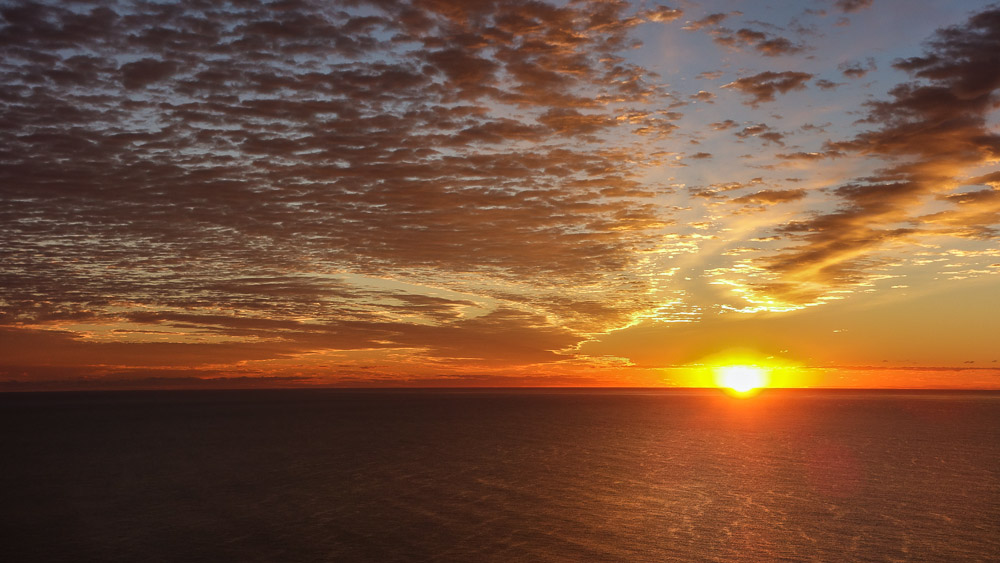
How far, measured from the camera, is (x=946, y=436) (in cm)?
6444

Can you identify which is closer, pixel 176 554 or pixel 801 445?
pixel 176 554

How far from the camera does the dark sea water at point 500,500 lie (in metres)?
23.4

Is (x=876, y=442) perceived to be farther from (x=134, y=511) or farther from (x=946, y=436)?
(x=134, y=511)

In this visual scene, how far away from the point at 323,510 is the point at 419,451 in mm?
20897

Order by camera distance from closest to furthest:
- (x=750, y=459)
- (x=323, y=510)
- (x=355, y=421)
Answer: (x=323, y=510)
(x=750, y=459)
(x=355, y=421)

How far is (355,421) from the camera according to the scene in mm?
85188

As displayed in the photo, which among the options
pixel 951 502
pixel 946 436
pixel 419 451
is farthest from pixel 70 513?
pixel 946 436

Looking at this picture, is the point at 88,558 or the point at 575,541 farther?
the point at 575,541

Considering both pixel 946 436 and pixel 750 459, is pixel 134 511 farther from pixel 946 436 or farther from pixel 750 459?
pixel 946 436

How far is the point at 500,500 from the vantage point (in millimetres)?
31156

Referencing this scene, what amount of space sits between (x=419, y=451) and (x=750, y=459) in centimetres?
2114

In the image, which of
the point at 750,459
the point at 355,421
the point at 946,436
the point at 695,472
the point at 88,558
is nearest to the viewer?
the point at 88,558

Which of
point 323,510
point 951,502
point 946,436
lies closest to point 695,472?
point 951,502

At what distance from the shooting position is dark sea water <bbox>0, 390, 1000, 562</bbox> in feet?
76.9
